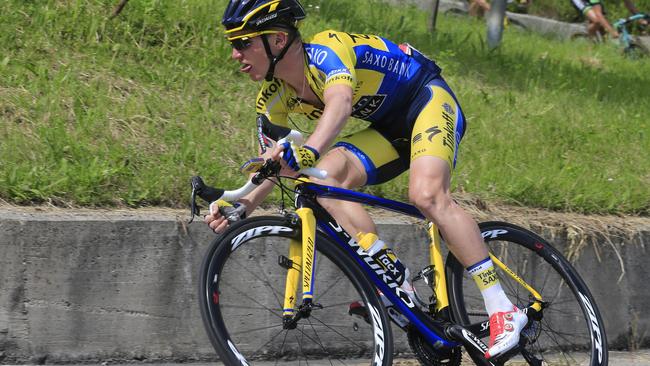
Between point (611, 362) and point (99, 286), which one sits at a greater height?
point (99, 286)

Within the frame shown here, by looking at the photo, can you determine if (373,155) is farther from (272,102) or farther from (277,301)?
(277,301)

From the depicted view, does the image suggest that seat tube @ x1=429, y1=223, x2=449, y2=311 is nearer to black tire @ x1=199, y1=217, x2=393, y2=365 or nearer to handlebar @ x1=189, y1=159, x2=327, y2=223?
black tire @ x1=199, y1=217, x2=393, y2=365

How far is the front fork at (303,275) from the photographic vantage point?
4.12 m

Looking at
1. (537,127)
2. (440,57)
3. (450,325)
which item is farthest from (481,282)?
(440,57)

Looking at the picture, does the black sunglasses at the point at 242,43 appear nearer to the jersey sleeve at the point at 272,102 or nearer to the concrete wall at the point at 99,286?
the jersey sleeve at the point at 272,102

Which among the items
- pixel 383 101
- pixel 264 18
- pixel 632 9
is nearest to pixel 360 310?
pixel 383 101

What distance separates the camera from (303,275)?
4.13 meters

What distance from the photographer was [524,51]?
10219mm

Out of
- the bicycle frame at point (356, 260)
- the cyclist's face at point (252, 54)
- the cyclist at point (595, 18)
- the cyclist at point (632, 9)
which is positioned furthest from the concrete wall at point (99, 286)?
the cyclist at point (632, 9)

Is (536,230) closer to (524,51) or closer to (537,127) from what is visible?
(537,127)

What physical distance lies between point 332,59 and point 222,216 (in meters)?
0.83

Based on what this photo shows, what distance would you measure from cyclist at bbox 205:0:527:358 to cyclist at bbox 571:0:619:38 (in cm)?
925

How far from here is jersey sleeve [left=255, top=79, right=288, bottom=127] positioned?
178 inches

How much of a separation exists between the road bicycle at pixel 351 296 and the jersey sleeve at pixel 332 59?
0.47m
